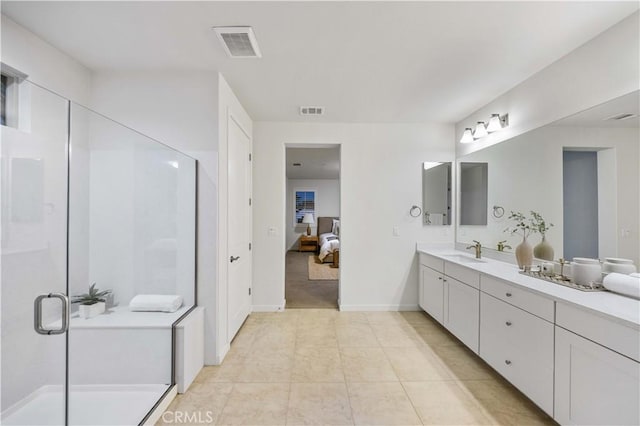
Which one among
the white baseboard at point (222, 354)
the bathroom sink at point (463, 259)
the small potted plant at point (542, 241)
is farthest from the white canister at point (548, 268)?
the white baseboard at point (222, 354)

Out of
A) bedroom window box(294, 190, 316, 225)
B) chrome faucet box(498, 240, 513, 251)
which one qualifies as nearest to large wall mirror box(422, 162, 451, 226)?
chrome faucet box(498, 240, 513, 251)

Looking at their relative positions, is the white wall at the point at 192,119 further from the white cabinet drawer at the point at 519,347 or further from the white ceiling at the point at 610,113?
the white ceiling at the point at 610,113

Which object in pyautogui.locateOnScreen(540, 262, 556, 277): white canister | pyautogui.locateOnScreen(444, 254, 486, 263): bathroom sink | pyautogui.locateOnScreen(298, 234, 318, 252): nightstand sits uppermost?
pyautogui.locateOnScreen(540, 262, 556, 277): white canister

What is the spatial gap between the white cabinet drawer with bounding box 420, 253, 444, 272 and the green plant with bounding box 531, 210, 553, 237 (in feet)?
3.11

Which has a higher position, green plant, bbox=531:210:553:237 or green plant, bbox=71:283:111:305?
green plant, bbox=531:210:553:237

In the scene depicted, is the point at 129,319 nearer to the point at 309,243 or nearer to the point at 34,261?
the point at 34,261

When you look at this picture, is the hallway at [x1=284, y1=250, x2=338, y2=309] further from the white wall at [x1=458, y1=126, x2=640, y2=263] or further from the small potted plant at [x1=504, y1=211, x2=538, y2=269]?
the small potted plant at [x1=504, y1=211, x2=538, y2=269]

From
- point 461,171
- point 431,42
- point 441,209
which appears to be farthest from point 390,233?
point 431,42

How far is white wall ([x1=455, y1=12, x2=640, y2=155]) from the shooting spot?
1702 millimetres

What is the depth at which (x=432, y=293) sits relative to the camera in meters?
3.30

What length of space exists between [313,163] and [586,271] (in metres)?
5.64

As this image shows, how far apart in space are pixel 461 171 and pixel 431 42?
2106mm

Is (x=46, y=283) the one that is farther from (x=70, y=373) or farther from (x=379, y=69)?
(x=379, y=69)

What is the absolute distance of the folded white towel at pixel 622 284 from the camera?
5.07 feet
